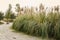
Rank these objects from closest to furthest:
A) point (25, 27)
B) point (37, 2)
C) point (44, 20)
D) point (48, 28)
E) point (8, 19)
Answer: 1. point (48, 28)
2. point (44, 20)
3. point (25, 27)
4. point (37, 2)
5. point (8, 19)

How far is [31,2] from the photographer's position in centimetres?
840

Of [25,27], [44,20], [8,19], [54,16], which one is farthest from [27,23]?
[8,19]

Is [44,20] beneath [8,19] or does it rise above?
above

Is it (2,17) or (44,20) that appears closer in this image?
(44,20)

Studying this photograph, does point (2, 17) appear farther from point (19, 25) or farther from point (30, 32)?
point (30, 32)

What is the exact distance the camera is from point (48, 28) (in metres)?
4.17

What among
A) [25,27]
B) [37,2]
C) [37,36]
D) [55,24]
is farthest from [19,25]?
[37,2]

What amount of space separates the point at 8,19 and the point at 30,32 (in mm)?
5470

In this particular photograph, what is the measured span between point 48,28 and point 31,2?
4.40 m

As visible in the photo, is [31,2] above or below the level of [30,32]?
above

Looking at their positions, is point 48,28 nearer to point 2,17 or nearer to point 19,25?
point 19,25

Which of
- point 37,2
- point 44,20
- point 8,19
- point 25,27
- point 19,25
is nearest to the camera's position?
point 44,20

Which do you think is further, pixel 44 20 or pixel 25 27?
pixel 25 27

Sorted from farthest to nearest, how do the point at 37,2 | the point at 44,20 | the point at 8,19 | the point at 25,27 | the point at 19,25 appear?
the point at 8,19
the point at 37,2
the point at 19,25
the point at 25,27
the point at 44,20
